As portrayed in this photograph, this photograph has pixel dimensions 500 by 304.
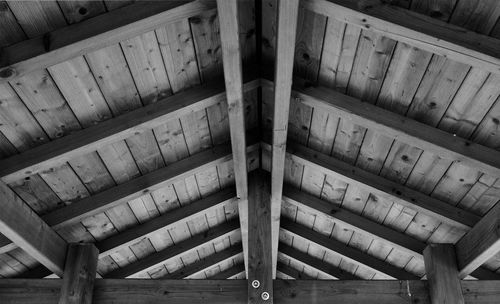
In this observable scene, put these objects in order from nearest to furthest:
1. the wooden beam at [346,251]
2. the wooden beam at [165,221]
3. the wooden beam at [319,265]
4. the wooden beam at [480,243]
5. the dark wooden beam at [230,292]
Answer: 1. the wooden beam at [480,243]
2. the dark wooden beam at [230,292]
3. the wooden beam at [165,221]
4. the wooden beam at [346,251]
5. the wooden beam at [319,265]

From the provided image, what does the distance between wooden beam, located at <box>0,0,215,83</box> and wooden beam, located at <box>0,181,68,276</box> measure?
833 mm

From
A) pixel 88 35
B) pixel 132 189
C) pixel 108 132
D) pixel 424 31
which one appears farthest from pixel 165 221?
pixel 424 31

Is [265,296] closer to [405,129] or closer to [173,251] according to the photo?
[405,129]

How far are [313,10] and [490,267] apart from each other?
8.37 feet

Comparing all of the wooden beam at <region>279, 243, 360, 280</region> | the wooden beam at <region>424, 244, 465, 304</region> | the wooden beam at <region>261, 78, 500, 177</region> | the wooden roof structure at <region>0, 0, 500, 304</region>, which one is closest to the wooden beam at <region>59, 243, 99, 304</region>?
the wooden roof structure at <region>0, 0, 500, 304</region>

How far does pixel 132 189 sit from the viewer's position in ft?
9.51

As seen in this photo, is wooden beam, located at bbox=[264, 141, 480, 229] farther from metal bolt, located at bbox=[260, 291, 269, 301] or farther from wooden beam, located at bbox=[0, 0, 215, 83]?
wooden beam, located at bbox=[0, 0, 215, 83]

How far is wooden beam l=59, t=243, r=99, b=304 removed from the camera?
2.87 metres

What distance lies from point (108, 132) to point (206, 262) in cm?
260

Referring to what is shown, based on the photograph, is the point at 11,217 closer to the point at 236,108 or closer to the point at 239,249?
the point at 236,108

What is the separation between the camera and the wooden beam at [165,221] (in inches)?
133

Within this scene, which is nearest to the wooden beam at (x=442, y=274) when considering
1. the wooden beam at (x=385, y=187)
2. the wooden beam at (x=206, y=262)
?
the wooden beam at (x=385, y=187)

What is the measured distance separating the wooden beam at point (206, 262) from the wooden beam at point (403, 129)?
8.58 ft

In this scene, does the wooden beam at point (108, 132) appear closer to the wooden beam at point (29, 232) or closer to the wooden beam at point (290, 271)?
the wooden beam at point (29, 232)
